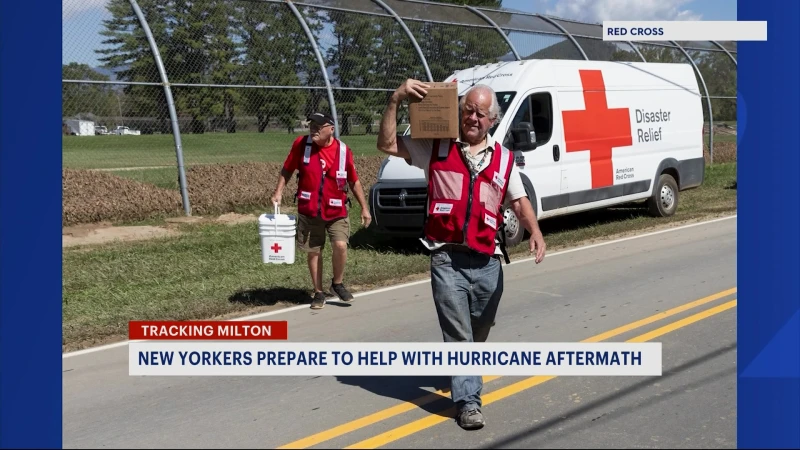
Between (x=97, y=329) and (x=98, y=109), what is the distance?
23.5 ft

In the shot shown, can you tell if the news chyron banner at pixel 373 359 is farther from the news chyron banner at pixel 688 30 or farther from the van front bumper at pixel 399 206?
the van front bumper at pixel 399 206

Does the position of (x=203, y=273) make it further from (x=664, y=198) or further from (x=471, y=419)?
(x=664, y=198)

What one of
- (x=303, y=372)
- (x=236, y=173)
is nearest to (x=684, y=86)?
(x=236, y=173)

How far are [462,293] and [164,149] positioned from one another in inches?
422

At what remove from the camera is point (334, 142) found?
8.97 meters

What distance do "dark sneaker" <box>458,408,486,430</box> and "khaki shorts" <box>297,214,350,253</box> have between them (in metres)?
3.84

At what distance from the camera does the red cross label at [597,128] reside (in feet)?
44.5

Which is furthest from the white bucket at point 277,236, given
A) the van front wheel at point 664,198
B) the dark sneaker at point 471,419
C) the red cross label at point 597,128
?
the van front wheel at point 664,198

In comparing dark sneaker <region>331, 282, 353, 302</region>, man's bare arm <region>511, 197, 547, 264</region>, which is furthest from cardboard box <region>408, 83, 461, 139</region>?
dark sneaker <region>331, 282, 353, 302</region>

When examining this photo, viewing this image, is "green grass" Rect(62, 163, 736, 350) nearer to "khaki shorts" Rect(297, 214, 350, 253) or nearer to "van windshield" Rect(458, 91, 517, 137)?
"khaki shorts" Rect(297, 214, 350, 253)

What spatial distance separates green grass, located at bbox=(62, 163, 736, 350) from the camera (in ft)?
28.8

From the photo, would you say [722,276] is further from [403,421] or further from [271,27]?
[271,27]

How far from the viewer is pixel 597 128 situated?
14008 mm

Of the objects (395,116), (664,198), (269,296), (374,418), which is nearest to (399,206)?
(269,296)
